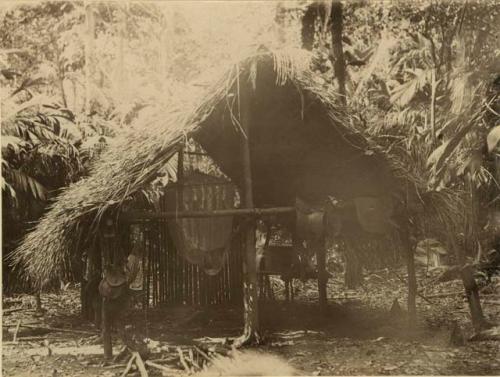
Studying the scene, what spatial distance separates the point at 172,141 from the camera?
5863mm

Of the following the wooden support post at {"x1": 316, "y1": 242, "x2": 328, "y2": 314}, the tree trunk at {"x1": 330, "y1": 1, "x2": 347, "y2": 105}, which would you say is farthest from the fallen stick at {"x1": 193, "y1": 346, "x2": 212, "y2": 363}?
the tree trunk at {"x1": 330, "y1": 1, "x2": 347, "y2": 105}

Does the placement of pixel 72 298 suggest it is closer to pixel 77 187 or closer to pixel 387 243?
pixel 77 187

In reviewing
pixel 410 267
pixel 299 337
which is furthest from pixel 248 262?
pixel 410 267

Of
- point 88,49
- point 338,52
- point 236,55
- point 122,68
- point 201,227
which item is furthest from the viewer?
point 122,68

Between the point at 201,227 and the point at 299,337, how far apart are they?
1823 mm

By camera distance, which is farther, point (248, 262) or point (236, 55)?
point (248, 262)

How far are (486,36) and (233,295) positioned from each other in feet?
17.7

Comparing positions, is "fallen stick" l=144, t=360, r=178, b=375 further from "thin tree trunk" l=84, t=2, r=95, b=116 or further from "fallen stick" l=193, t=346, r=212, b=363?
"thin tree trunk" l=84, t=2, r=95, b=116

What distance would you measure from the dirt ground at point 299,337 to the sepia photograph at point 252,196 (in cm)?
4

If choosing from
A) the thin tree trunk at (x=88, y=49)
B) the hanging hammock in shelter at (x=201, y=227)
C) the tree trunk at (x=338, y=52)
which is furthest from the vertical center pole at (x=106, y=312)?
the tree trunk at (x=338, y=52)

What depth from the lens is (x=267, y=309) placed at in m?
8.66

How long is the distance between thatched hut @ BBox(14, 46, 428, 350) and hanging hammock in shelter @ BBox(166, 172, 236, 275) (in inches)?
22.6

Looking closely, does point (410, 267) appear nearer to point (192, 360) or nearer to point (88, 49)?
point (192, 360)

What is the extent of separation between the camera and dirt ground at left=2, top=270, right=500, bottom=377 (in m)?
5.49
